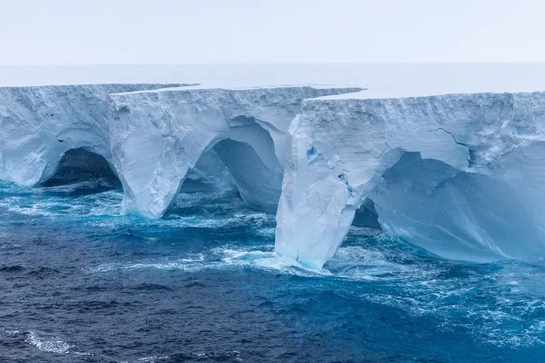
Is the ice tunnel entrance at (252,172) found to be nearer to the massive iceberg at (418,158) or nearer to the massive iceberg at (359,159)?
the massive iceberg at (359,159)

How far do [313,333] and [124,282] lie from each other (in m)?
4.54

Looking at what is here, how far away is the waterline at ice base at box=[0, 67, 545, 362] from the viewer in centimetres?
1202

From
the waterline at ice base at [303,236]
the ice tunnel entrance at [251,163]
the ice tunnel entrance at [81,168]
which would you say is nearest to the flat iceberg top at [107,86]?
the ice tunnel entrance at [81,168]

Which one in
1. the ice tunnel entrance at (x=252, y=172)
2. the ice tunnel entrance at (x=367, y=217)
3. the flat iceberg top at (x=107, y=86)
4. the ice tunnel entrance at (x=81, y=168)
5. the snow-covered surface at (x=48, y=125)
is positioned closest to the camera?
the ice tunnel entrance at (x=367, y=217)

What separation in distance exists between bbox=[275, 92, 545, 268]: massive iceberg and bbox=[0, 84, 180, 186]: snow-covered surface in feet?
32.1

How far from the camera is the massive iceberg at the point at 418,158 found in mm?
15039

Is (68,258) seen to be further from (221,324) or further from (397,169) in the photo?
(397,169)


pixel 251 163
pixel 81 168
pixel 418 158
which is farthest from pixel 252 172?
pixel 81 168

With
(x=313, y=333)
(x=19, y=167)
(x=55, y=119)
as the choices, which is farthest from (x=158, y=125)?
(x=313, y=333)

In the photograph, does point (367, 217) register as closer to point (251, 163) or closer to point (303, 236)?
point (251, 163)

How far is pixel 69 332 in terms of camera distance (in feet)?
39.5

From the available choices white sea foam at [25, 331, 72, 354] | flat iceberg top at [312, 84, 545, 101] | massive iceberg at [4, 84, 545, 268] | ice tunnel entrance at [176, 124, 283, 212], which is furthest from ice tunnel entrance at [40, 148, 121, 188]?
white sea foam at [25, 331, 72, 354]

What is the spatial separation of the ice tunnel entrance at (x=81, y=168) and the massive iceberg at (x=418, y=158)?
12.0 metres

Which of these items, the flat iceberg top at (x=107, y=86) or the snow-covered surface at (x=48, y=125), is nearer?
the flat iceberg top at (x=107, y=86)
